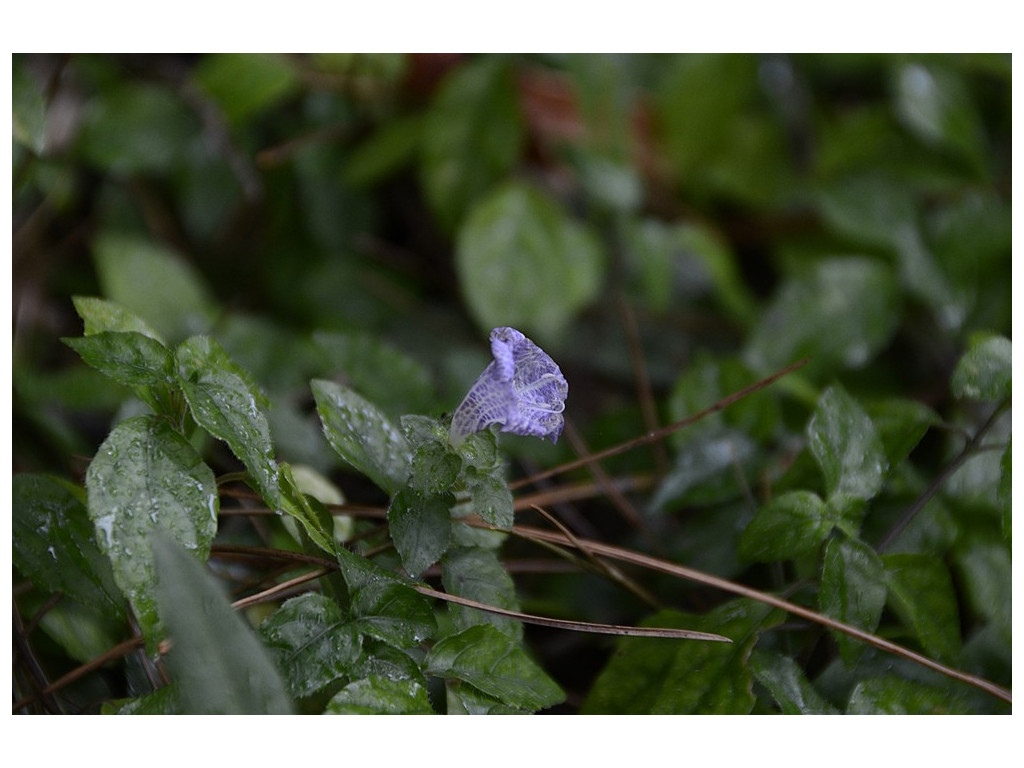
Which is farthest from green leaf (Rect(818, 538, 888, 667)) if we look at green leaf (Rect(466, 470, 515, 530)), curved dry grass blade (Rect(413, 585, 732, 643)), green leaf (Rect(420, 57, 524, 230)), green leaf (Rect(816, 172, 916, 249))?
green leaf (Rect(420, 57, 524, 230))

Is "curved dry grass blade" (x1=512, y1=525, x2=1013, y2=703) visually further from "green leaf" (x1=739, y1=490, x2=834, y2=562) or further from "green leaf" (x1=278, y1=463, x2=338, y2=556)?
"green leaf" (x1=278, y1=463, x2=338, y2=556)

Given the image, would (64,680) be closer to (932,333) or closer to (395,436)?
(395,436)

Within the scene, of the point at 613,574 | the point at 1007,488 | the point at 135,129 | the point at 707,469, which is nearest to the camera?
the point at 1007,488

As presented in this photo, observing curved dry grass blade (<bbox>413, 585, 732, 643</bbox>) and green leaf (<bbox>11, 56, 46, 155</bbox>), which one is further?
green leaf (<bbox>11, 56, 46, 155</bbox>)

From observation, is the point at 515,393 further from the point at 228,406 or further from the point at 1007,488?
the point at 1007,488

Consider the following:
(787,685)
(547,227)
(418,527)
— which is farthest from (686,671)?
(547,227)
